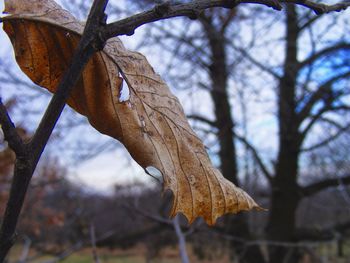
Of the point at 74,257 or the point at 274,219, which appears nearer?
the point at 274,219

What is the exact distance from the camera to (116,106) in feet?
1.91


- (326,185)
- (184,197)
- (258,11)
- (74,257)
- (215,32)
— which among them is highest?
(258,11)

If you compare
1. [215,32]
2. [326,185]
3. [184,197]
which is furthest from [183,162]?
[326,185]

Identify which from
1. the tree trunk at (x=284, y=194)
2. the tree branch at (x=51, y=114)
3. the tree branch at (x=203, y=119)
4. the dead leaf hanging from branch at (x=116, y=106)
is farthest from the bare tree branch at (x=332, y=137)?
the tree branch at (x=51, y=114)

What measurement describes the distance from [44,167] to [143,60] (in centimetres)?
834

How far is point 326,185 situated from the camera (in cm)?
630

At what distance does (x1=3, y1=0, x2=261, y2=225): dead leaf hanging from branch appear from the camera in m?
0.57

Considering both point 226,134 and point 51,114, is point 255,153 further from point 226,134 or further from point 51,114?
point 51,114

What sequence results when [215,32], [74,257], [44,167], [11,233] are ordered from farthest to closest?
[74,257] < [44,167] < [215,32] < [11,233]

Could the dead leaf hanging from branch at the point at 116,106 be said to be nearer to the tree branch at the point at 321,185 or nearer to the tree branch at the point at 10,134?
the tree branch at the point at 10,134

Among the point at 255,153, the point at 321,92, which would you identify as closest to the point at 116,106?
the point at 321,92

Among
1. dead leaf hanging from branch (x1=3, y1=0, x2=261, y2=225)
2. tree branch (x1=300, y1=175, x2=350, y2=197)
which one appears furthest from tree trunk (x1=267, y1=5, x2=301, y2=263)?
dead leaf hanging from branch (x1=3, y1=0, x2=261, y2=225)

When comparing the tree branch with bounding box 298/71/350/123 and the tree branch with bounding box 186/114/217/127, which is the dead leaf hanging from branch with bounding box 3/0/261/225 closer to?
the tree branch with bounding box 298/71/350/123

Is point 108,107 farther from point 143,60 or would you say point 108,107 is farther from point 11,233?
point 11,233
